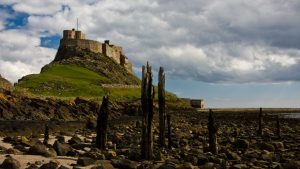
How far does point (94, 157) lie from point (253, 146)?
16.3m

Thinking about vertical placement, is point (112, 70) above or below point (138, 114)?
above

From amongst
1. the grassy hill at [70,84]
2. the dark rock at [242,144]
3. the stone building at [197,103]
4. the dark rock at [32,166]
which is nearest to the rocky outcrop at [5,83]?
the grassy hill at [70,84]

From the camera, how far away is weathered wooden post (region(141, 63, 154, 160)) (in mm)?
24641

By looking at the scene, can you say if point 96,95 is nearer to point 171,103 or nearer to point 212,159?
point 171,103

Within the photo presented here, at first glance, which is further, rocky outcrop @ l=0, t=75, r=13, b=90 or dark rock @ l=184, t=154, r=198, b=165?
rocky outcrop @ l=0, t=75, r=13, b=90

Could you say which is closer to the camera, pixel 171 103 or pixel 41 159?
pixel 41 159

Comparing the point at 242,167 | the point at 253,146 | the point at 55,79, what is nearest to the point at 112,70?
the point at 55,79

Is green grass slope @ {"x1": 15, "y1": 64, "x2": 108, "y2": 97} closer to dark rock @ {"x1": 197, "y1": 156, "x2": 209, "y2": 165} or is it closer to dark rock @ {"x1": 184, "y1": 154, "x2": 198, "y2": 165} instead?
dark rock @ {"x1": 184, "y1": 154, "x2": 198, "y2": 165}

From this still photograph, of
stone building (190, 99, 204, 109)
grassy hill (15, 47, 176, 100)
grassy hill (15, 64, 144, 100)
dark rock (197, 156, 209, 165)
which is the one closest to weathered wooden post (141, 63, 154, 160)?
dark rock (197, 156, 209, 165)

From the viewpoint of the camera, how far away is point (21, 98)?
85.1 meters

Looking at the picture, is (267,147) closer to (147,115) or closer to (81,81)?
(147,115)

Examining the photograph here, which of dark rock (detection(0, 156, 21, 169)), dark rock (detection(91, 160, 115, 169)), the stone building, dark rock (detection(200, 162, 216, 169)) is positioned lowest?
dark rock (detection(200, 162, 216, 169))

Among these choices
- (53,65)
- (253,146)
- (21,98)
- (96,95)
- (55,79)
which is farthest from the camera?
(53,65)

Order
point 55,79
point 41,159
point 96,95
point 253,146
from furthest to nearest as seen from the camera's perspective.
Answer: point 55,79 < point 96,95 < point 253,146 < point 41,159
